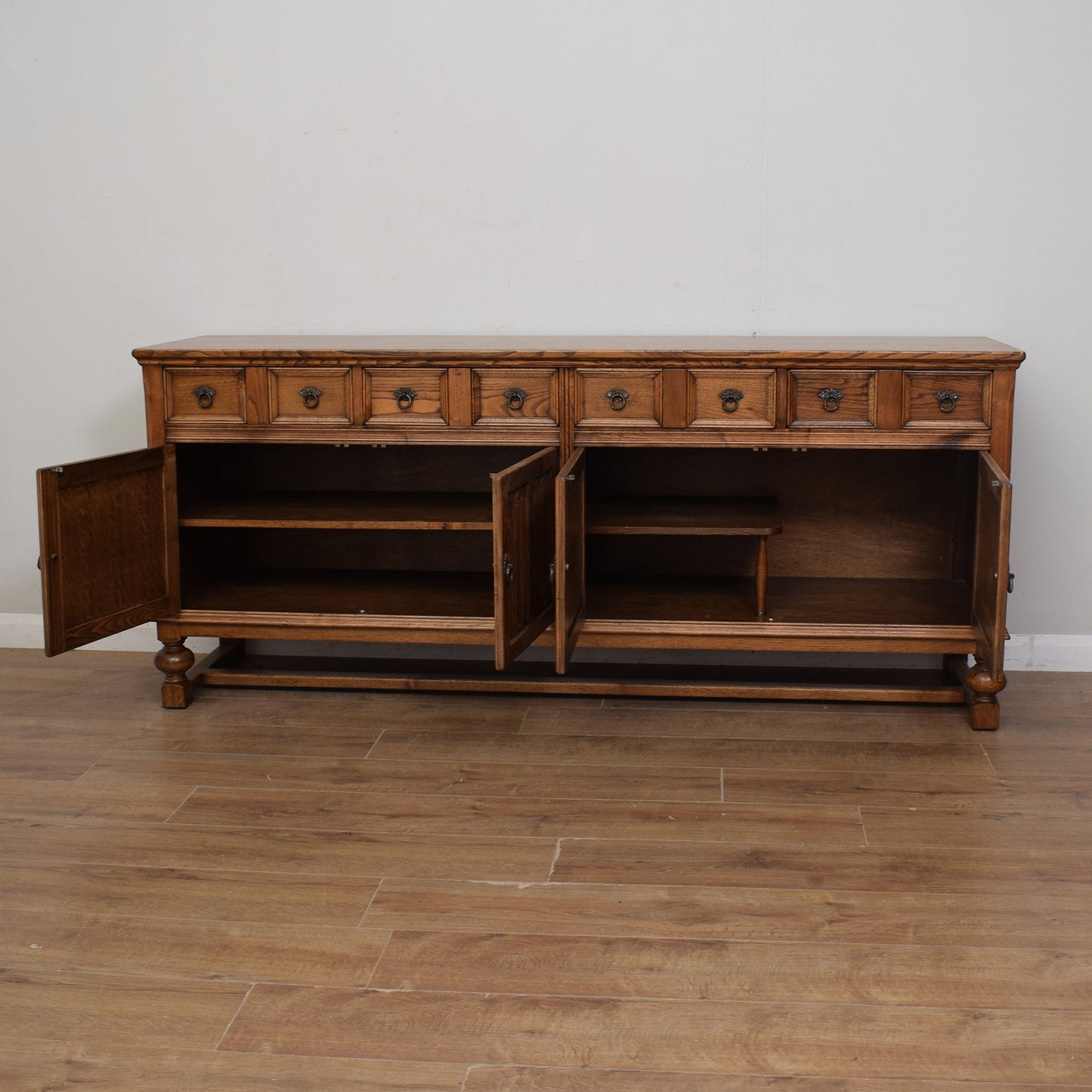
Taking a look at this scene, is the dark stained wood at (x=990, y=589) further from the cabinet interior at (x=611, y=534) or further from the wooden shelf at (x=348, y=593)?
the wooden shelf at (x=348, y=593)

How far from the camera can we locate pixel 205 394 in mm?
3498

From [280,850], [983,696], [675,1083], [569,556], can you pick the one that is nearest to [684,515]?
[569,556]

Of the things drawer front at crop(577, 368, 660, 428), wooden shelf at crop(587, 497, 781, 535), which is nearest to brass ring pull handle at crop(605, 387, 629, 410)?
drawer front at crop(577, 368, 660, 428)

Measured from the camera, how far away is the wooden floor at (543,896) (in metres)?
2.02

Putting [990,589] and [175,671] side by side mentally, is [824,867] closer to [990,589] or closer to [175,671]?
[990,589]

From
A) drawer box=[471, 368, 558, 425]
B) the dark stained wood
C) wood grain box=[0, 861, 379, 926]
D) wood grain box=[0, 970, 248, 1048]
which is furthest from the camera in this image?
drawer box=[471, 368, 558, 425]

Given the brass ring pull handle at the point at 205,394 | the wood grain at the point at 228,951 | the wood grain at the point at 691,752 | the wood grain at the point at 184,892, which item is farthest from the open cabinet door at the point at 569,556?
the brass ring pull handle at the point at 205,394

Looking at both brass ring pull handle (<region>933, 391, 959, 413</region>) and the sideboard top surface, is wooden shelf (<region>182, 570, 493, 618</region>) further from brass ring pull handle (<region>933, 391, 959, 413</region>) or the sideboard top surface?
brass ring pull handle (<region>933, 391, 959, 413</region>)

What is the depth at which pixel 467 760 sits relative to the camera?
323 cm

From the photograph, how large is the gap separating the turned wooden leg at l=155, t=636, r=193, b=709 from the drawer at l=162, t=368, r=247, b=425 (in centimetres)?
65

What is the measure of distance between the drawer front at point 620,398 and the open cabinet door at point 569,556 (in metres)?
0.12

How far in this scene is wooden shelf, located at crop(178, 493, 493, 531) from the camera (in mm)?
3512

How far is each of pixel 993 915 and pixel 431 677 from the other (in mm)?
1834

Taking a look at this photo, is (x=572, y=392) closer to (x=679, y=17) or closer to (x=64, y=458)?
(x=679, y=17)
